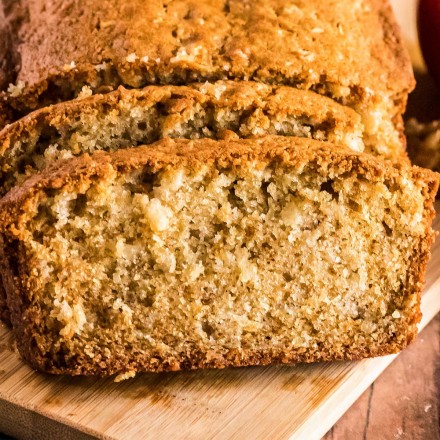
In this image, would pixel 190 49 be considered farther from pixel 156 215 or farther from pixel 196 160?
pixel 156 215

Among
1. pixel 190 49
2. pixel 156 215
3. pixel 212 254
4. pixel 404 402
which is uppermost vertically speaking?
pixel 190 49

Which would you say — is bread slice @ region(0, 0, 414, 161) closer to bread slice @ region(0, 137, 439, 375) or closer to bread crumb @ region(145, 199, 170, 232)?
bread slice @ region(0, 137, 439, 375)

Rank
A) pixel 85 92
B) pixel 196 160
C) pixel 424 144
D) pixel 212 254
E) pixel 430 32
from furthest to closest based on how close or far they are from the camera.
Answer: pixel 430 32 → pixel 424 144 → pixel 85 92 → pixel 212 254 → pixel 196 160

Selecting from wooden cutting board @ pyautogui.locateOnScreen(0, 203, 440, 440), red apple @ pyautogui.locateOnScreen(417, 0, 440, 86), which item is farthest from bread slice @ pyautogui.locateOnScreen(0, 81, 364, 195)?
red apple @ pyautogui.locateOnScreen(417, 0, 440, 86)

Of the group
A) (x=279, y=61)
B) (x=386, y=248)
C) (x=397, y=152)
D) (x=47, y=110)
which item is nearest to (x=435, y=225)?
(x=397, y=152)

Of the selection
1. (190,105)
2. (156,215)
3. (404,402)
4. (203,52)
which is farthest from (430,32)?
(156,215)

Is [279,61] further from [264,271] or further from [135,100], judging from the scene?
[264,271]
